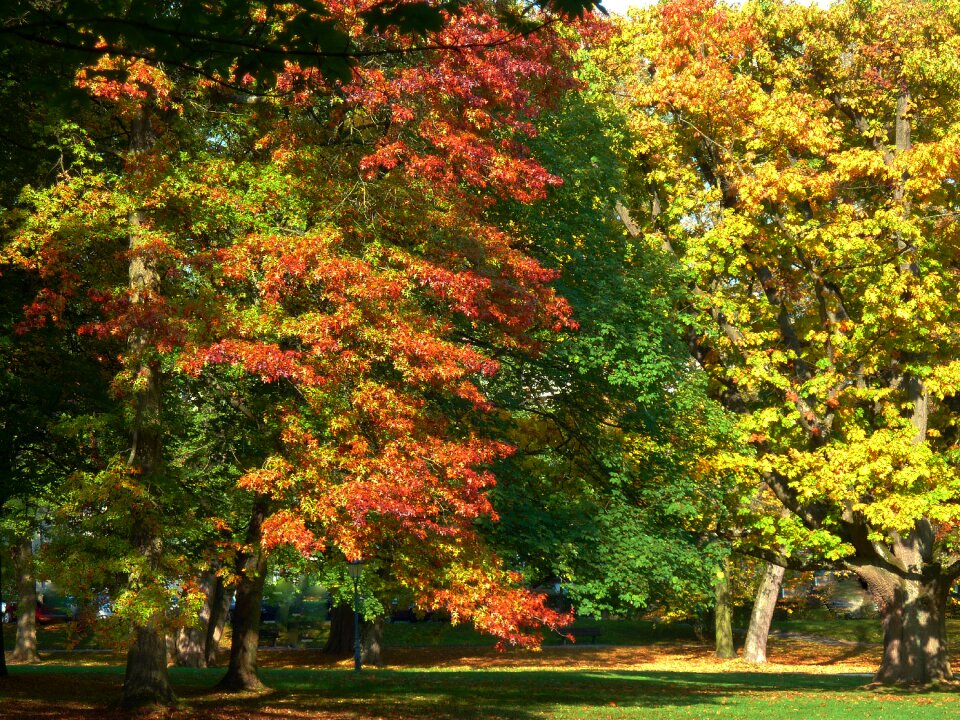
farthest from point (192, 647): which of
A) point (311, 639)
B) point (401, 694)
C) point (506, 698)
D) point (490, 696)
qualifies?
point (506, 698)

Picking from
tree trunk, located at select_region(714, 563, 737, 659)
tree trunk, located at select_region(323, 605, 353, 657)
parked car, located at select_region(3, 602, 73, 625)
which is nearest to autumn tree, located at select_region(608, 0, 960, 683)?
tree trunk, located at select_region(714, 563, 737, 659)

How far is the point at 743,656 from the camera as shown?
4084 cm

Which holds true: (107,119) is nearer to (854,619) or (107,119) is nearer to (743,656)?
(743,656)

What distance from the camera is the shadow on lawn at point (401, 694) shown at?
17220 millimetres

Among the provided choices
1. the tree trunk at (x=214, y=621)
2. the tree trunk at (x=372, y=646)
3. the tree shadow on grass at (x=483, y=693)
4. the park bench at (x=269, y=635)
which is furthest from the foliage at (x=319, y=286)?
the park bench at (x=269, y=635)

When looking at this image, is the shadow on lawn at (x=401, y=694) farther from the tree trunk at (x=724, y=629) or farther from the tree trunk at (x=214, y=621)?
the tree trunk at (x=724, y=629)

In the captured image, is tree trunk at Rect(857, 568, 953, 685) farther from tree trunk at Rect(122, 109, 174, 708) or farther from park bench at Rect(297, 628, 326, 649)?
park bench at Rect(297, 628, 326, 649)

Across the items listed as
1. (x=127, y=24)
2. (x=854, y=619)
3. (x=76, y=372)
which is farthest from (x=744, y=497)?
(x=854, y=619)

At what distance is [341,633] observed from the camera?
128 feet

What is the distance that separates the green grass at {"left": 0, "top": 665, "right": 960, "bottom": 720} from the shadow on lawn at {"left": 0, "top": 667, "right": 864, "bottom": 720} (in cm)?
2

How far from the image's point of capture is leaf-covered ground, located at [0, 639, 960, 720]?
699 inches

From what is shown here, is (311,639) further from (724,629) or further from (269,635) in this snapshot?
(724,629)

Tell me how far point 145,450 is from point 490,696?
401 inches

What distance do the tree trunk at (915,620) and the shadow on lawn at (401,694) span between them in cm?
169
